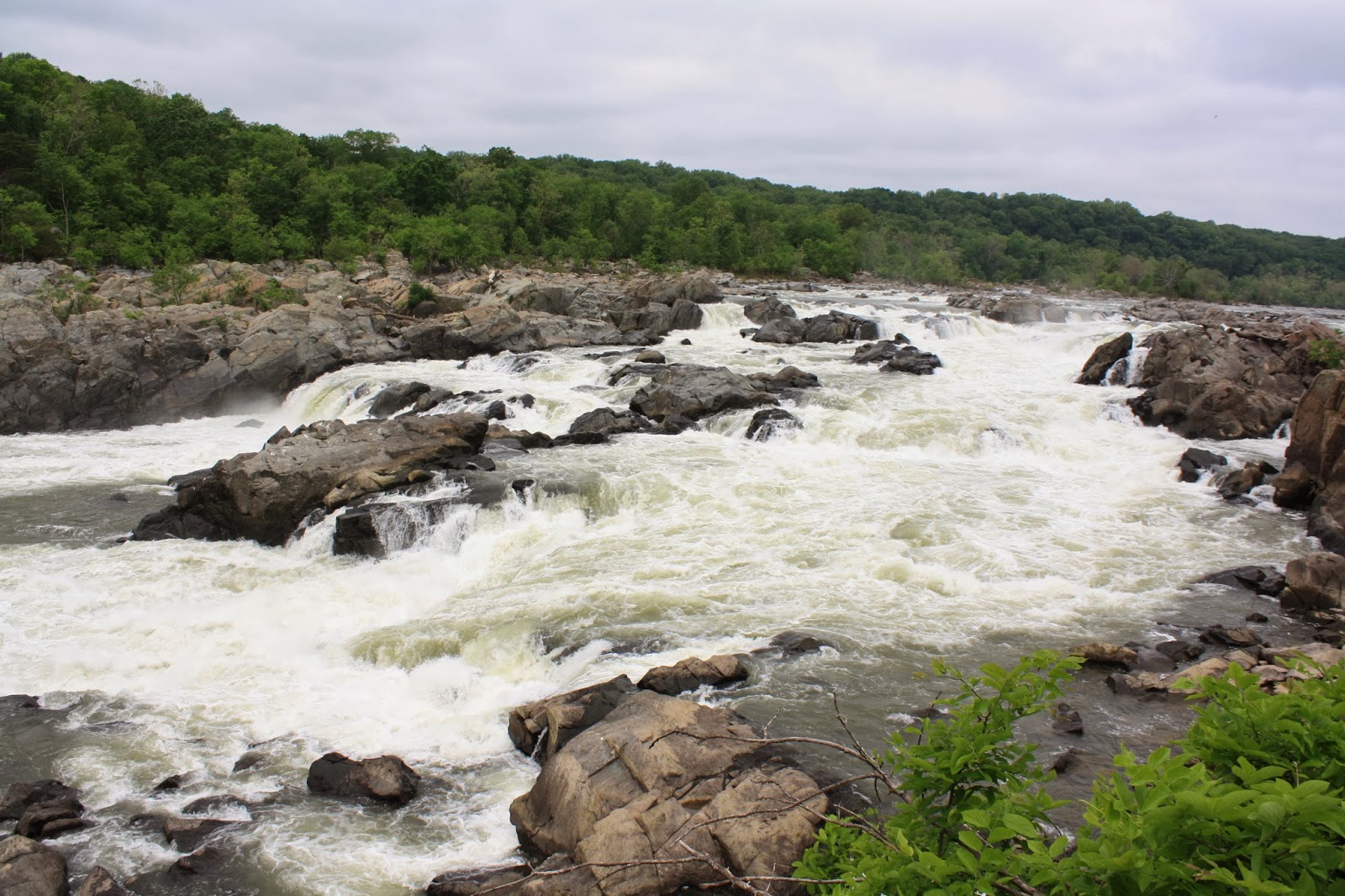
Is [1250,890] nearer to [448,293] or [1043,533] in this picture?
[1043,533]

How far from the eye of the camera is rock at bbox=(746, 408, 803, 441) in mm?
20444

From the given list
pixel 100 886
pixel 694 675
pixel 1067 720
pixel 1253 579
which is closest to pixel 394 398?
pixel 694 675

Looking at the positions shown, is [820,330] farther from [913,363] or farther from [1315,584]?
[1315,584]

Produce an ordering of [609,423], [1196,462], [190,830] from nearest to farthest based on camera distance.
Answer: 1. [190,830]
2. [1196,462]
3. [609,423]

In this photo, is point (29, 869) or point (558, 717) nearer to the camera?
point (29, 869)

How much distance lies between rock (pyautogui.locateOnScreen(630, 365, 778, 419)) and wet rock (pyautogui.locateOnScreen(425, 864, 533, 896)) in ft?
49.7

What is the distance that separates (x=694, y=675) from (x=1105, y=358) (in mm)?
21107

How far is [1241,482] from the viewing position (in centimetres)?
1691

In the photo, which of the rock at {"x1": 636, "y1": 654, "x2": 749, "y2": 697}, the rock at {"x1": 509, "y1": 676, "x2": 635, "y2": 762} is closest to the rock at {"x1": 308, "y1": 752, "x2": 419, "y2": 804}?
the rock at {"x1": 509, "y1": 676, "x2": 635, "y2": 762}

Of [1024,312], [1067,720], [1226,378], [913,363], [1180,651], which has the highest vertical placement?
[1024,312]

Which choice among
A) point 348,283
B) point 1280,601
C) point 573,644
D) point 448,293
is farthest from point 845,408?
point 348,283

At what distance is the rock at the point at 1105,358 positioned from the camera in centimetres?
2559

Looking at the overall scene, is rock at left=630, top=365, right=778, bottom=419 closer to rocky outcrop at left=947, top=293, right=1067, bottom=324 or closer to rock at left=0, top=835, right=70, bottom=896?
rock at left=0, top=835, right=70, bottom=896

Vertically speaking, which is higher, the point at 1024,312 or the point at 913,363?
the point at 1024,312
